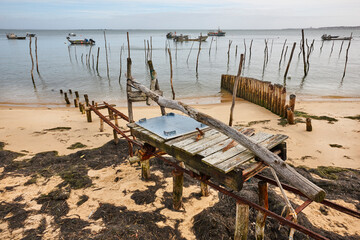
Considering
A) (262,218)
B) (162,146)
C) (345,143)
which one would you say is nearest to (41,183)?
(162,146)

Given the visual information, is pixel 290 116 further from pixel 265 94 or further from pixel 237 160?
pixel 237 160

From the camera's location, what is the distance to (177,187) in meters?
4.73

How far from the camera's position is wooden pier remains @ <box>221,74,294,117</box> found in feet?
37.8

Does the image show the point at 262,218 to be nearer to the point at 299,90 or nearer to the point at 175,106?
the point at 175,106

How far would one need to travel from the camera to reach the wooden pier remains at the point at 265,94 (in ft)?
→ 37.8

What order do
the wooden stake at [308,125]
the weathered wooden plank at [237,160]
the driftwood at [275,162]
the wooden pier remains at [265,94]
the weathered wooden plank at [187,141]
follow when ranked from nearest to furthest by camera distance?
the driftwood at [275,162]
the weathered wooden plank at [237,160]
the weathered wooden plank at [187,141]
the wooden stake at [308,125]
the wooden pier remains at [265,94]

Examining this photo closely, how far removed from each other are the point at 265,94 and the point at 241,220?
35.9 ft

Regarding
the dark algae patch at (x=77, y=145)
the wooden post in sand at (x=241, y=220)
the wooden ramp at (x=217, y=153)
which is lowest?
the dark algae patch at (x=77, y=145)

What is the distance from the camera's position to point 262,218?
3.49 meters

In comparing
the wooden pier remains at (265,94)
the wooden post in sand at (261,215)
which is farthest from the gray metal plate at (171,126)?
the wooden pier remains at (265,94)

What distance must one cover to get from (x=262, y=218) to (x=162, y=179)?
314cm

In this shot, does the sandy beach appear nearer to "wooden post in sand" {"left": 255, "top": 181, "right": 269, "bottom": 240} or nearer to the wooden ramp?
"wooden post in sand" {"left": 255, "top": 181, "right": 269, "bottom": 240}

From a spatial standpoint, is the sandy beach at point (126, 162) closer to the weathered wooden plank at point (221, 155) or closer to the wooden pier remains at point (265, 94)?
the wooden pier remains at point (265, 94)

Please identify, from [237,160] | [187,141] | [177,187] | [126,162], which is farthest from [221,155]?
[126,162]
